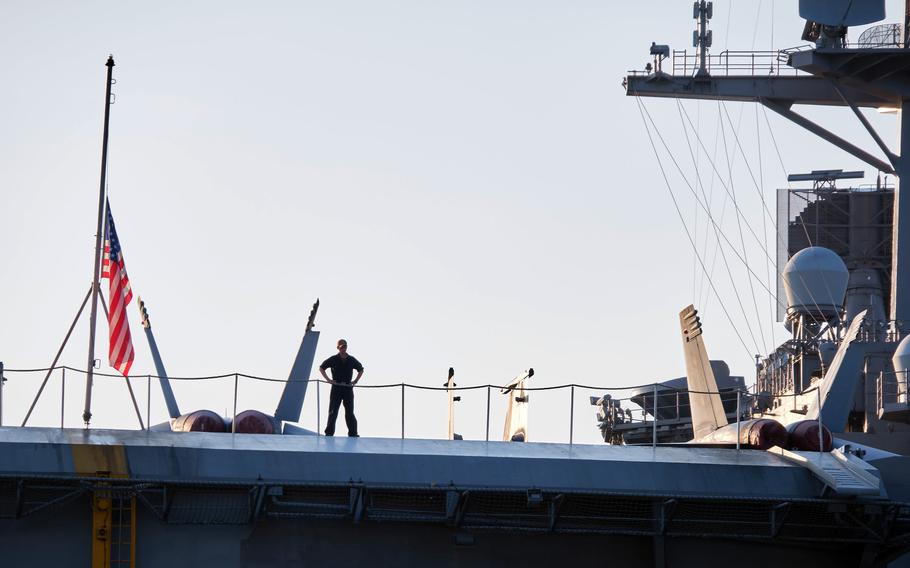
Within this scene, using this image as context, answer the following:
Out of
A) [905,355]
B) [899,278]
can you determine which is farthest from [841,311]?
[905,355]

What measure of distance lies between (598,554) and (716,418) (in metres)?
10.2

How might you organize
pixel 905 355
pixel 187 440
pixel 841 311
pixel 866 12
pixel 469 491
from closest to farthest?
pixel 469 491 < pixel 187 440 < pixel 905 355 < pixel 866 12 < pixel 841 311

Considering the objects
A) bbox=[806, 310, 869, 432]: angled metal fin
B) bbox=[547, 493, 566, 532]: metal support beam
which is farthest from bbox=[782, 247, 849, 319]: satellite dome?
bbox=[547, 493, 566, 532]: metal support beam

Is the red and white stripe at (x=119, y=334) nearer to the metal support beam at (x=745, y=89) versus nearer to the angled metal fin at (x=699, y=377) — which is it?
the angled metal fin at (x=699, y=377)

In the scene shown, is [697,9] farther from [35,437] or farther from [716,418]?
[35,437]

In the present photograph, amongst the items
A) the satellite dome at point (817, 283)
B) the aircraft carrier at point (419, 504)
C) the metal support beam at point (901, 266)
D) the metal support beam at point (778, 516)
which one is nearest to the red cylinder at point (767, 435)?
the aircraft carrier at point (419, 504)

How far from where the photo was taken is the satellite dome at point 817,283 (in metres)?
37.0

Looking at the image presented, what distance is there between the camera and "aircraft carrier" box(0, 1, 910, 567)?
58.8ft

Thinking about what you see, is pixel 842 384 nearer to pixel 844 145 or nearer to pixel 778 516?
pixel 778 516

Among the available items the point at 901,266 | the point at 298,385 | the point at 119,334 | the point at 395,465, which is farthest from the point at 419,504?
the point at 901,266

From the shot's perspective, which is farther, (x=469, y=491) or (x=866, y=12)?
(x=866, y=12)

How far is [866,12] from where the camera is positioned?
113ft

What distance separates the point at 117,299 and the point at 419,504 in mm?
Result: 8122

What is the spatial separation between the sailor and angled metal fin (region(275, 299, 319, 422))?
558 cm
